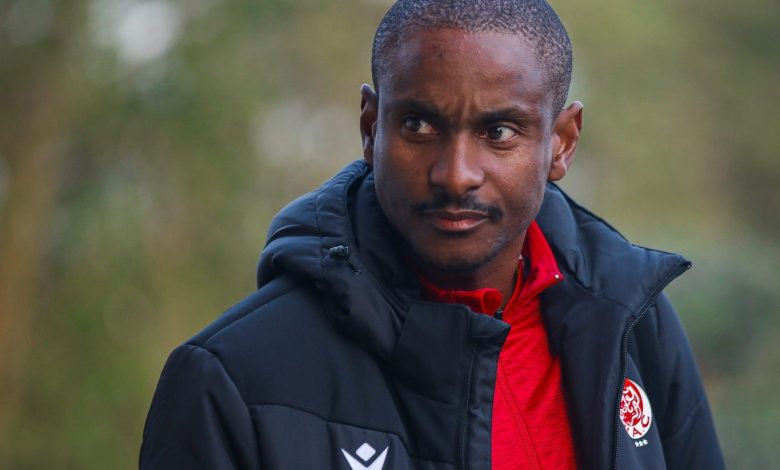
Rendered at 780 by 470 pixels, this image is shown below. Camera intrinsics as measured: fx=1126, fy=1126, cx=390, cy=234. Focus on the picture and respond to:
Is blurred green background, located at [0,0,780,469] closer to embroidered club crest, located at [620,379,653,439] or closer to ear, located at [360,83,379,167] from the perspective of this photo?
ear, located at [360,83,379,167]

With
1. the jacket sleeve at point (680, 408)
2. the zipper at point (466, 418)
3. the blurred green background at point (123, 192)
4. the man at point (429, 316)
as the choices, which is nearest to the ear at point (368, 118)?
the man at point (429, 316)

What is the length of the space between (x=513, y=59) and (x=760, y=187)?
11.1 metres

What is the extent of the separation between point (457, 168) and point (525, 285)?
0.43 m

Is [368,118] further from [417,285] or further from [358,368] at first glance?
[358,368]

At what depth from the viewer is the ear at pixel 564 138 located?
2.24 metres

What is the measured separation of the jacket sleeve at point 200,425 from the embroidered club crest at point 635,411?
770mm

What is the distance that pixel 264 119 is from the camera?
20.7 feet

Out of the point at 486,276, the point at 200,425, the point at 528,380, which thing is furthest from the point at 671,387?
the point at 200,425

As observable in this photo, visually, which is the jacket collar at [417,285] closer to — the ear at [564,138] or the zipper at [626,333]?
the zipper at [626,333]

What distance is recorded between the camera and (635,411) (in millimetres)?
2229

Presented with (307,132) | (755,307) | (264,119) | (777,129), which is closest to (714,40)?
(777,129)

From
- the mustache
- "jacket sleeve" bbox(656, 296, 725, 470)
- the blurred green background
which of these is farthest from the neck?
the blurred green background

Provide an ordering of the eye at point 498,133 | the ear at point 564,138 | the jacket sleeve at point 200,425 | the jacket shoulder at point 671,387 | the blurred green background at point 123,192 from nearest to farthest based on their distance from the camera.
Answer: the jacket sleeve at point 200,425
the eye at point 498,133
the ear at point 564,138
the jacket shoulder at point 671,387
the blurred green background at point 123,192

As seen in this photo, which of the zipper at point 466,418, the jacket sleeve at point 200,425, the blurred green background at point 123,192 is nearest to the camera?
the jacket sleeve at point 200,425
